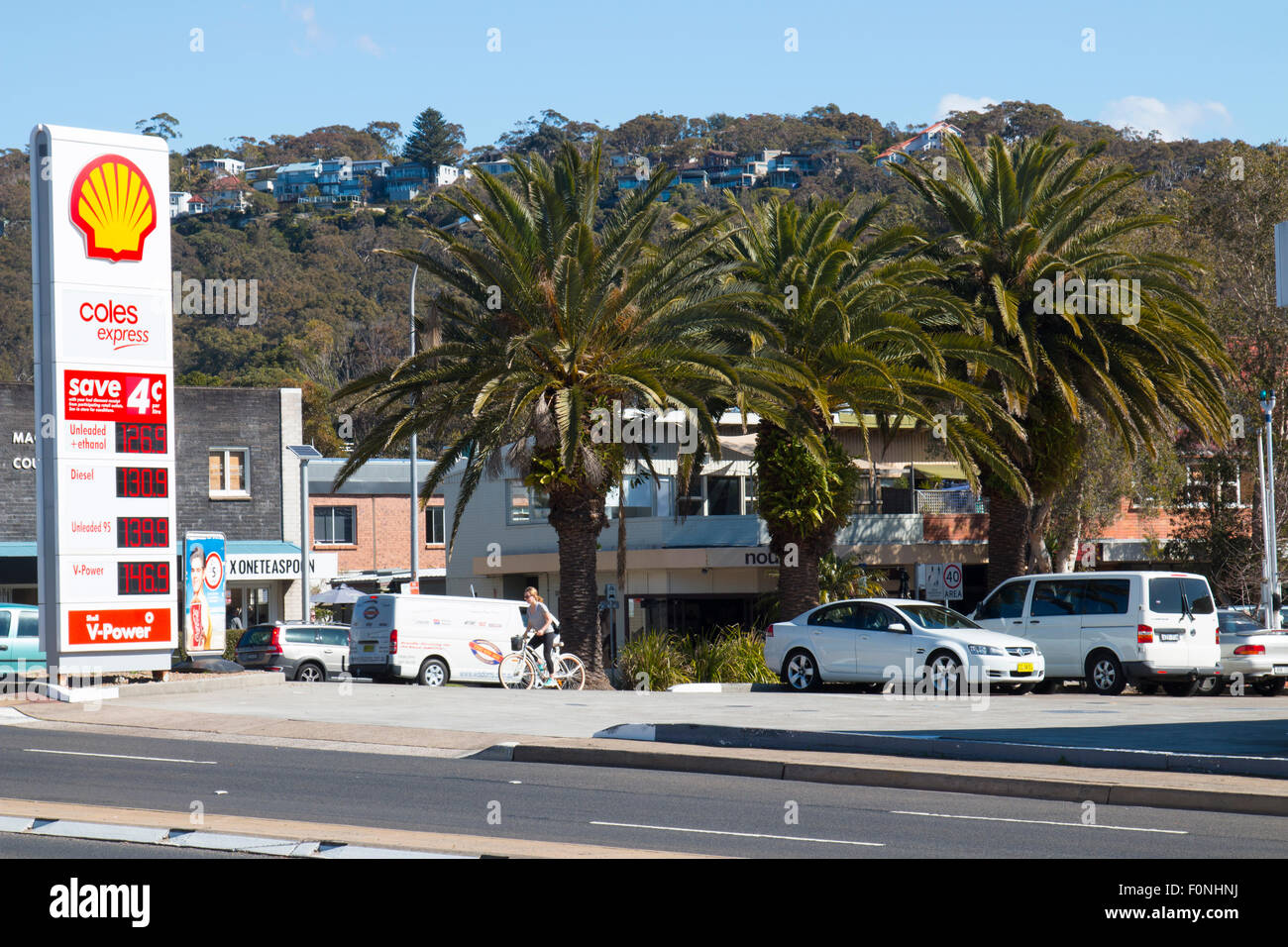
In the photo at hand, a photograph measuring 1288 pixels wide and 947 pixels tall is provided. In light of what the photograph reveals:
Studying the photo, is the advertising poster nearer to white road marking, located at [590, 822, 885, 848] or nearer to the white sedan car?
the white sedan car

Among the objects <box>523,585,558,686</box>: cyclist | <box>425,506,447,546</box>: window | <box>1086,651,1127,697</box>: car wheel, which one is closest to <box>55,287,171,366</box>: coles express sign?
<box>523,585,558,686</box>: cyclist

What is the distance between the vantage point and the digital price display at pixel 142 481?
70.8ft

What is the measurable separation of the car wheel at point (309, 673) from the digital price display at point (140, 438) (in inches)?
420

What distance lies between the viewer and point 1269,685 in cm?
2444

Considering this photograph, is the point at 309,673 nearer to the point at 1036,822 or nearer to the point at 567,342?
the point at 567,342

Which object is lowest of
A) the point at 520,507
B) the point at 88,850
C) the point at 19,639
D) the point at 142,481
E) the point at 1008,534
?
the point at 19,639

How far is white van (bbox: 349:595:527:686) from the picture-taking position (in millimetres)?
29453

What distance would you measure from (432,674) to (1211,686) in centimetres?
1537

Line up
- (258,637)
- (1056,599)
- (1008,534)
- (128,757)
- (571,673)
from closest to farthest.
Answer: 1. (128,757)
2. (1056,599)
3. (571,673)
4. (1008,534)
5. (258,637)

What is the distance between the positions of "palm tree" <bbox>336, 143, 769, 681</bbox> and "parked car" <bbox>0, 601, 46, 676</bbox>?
254 inches

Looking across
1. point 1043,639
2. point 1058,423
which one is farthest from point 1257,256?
point 1043,639

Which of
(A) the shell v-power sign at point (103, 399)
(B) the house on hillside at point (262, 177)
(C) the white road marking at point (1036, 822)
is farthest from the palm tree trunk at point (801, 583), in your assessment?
(B) the house on hillside at point (262, 177)

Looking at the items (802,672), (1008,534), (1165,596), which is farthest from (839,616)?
(1008,534)
